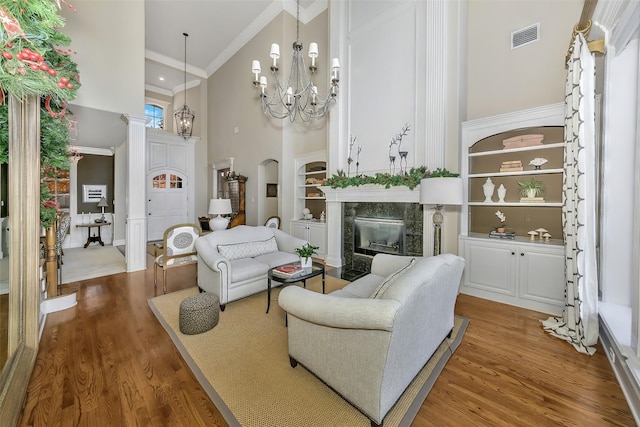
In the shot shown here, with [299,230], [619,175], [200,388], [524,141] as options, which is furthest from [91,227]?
[619,175]

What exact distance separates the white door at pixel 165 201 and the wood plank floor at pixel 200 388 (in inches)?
215

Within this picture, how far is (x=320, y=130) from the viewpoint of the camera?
5.79m

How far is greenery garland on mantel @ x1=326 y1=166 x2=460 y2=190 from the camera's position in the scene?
140 inches

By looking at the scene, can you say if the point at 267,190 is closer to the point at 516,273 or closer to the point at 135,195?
the point at 135,195

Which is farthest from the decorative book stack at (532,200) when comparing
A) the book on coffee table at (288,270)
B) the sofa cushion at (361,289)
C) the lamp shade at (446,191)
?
the book on coffee table at (288,270)

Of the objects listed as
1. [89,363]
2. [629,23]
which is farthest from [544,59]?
[89,363]

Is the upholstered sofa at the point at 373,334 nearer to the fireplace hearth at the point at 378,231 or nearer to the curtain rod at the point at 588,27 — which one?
the fireplace hearth at the point at 378,231

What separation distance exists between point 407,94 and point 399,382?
415 cm

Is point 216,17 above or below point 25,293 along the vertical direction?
above

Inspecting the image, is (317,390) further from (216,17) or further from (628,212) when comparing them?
(216,17)

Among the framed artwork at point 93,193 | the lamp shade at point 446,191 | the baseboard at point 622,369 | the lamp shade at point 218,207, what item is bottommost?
the baseboard at point 622,369

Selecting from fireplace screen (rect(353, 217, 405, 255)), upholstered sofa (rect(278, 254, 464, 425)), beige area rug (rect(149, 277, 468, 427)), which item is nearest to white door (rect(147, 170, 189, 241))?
beige area rug (rect(149, 277, 468, 427))

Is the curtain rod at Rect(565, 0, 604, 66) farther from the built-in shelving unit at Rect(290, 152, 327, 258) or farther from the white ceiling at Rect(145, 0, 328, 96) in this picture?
the white ceiling at Rect(145, 0, 328, 96)

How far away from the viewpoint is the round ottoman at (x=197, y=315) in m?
2.46
